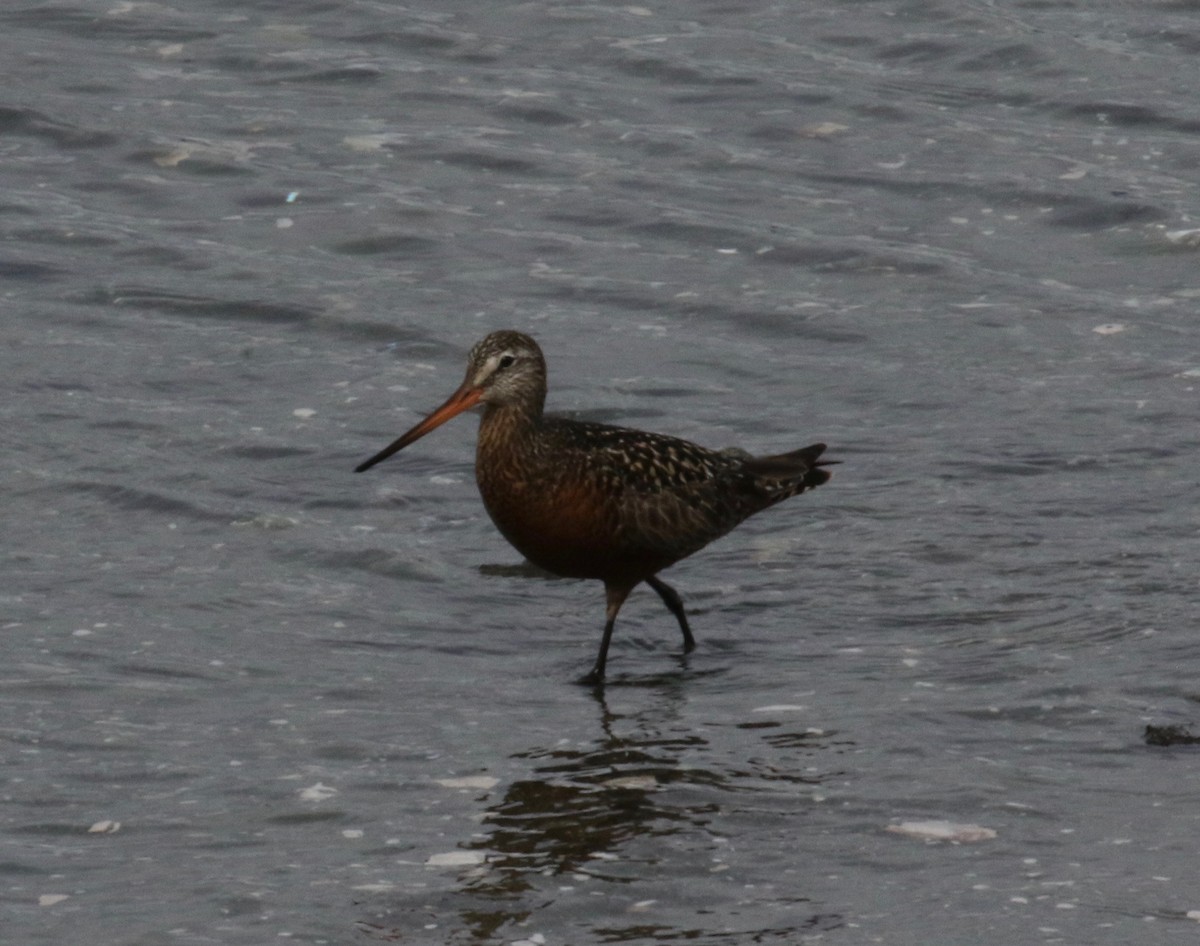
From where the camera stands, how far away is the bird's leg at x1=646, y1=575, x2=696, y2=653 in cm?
935

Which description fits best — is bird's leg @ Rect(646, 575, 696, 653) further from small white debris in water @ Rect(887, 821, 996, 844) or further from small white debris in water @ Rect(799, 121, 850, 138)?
small white debris in water @ Rect(799, 121, 850, 138)

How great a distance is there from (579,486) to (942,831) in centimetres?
252

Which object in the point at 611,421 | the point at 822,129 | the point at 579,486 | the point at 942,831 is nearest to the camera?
the point at 942,831

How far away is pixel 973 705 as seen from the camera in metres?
8.30

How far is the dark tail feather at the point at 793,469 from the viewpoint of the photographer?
988cm

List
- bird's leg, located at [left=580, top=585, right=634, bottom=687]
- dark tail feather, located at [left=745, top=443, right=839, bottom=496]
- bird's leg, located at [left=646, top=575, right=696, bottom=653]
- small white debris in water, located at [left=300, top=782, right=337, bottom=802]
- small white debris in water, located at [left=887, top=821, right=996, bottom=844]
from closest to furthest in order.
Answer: small white debris in water, located at [left=887, top=821, right=996, bottom=844] → small white debris in water, located at [left=300, top=782, right=337, bottom=802] → bird's leg, located at [left=580, top=585, right=634, bottom=687] → bird's leg, located at [left=646, top=575, right=696, bottom=653] → dark tail feather, located at [left=745, top=443, right=839, bottom=496]

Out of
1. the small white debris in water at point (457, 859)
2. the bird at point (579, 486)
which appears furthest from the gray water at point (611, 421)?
the bird at point (579, 486)

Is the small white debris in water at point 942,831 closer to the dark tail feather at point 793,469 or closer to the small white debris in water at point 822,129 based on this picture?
the dark tail feather at point 793,469

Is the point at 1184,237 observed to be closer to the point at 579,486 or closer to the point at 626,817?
the point at 579,486

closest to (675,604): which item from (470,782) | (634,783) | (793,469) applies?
(793,469)

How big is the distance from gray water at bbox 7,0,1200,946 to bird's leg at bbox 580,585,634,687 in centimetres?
16

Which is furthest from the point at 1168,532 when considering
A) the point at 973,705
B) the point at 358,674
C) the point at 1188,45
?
the point at 1188,45

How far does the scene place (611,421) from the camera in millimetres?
12383

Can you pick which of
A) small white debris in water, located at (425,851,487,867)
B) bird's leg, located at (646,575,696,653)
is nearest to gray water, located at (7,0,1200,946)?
small white debris in water, located at (425,851,487,867)
